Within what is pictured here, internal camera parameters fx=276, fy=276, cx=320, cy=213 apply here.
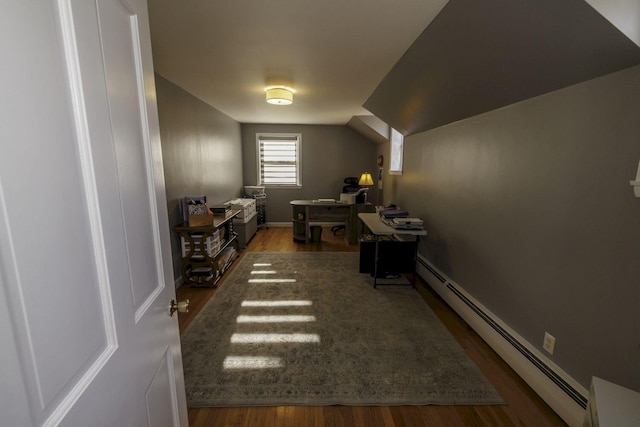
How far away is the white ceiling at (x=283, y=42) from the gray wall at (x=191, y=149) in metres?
0.29

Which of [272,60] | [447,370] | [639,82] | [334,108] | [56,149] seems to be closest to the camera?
[56,149]

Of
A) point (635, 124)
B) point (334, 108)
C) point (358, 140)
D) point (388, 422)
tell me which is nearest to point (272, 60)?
point (334, 108)

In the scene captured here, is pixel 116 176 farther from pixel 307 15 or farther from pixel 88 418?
pixel 307 15

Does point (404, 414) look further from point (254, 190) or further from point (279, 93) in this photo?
point (254, 190)

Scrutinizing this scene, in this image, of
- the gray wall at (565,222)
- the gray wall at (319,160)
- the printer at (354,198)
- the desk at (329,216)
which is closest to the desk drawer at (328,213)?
the desk at (329,216)

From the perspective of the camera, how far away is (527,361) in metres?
1.84

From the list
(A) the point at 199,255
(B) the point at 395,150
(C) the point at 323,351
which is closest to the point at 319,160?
(B) the point at 395,150

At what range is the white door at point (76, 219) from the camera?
1.33 ft

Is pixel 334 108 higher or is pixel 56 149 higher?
pixel 334 108

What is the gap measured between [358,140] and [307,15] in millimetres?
4762

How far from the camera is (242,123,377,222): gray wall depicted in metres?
6.29

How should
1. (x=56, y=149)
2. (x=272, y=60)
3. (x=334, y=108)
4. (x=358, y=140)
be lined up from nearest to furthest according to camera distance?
(x=56, y=149), (x=272, y=60), (x=334, y=108), (x=358, y=140)

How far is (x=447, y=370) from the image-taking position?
1.96 meters

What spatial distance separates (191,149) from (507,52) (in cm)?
350
